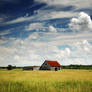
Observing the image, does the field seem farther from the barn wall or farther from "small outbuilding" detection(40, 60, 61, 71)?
the barn wall

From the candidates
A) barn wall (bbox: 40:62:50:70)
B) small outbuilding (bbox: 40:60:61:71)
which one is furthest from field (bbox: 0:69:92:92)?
barn wall (bbox: 40:62:50:70)

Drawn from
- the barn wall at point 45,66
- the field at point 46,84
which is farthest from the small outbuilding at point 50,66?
the field at point 46,84

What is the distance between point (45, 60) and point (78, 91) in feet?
224

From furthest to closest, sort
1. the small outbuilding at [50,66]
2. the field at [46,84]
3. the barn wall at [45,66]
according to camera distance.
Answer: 1. the barn wall at [45,66]
2. the small outbuilding at [50,66]
3. the field at [46,84]

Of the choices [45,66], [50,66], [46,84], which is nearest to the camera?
[46,84]

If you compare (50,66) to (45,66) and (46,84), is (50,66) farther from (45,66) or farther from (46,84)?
(46,84)

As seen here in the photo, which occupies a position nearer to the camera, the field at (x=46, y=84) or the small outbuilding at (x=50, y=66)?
the field at (x=46, y=84)

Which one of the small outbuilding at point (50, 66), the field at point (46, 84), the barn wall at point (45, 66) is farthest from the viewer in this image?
the barn wall at point (45, 66)

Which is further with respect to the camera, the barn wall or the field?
the barn wall

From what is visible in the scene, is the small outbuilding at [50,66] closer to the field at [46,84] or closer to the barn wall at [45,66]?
the barn wall at [45,66]

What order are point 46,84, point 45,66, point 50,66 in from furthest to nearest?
point 45,66
point 50,66
point 46,84

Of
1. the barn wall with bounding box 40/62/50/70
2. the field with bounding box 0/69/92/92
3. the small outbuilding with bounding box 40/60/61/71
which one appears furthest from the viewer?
the barn wall with bounding box 40/62/50/70

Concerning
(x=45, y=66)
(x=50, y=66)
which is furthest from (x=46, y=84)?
(x=45, y=66)

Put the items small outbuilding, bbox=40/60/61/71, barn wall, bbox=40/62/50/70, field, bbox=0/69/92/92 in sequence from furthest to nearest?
1. barn wall, bbox=40/62/50/70
2. small outbuilding, bbox=40/60/61/71
3. field, bbox=0/69/92/92
